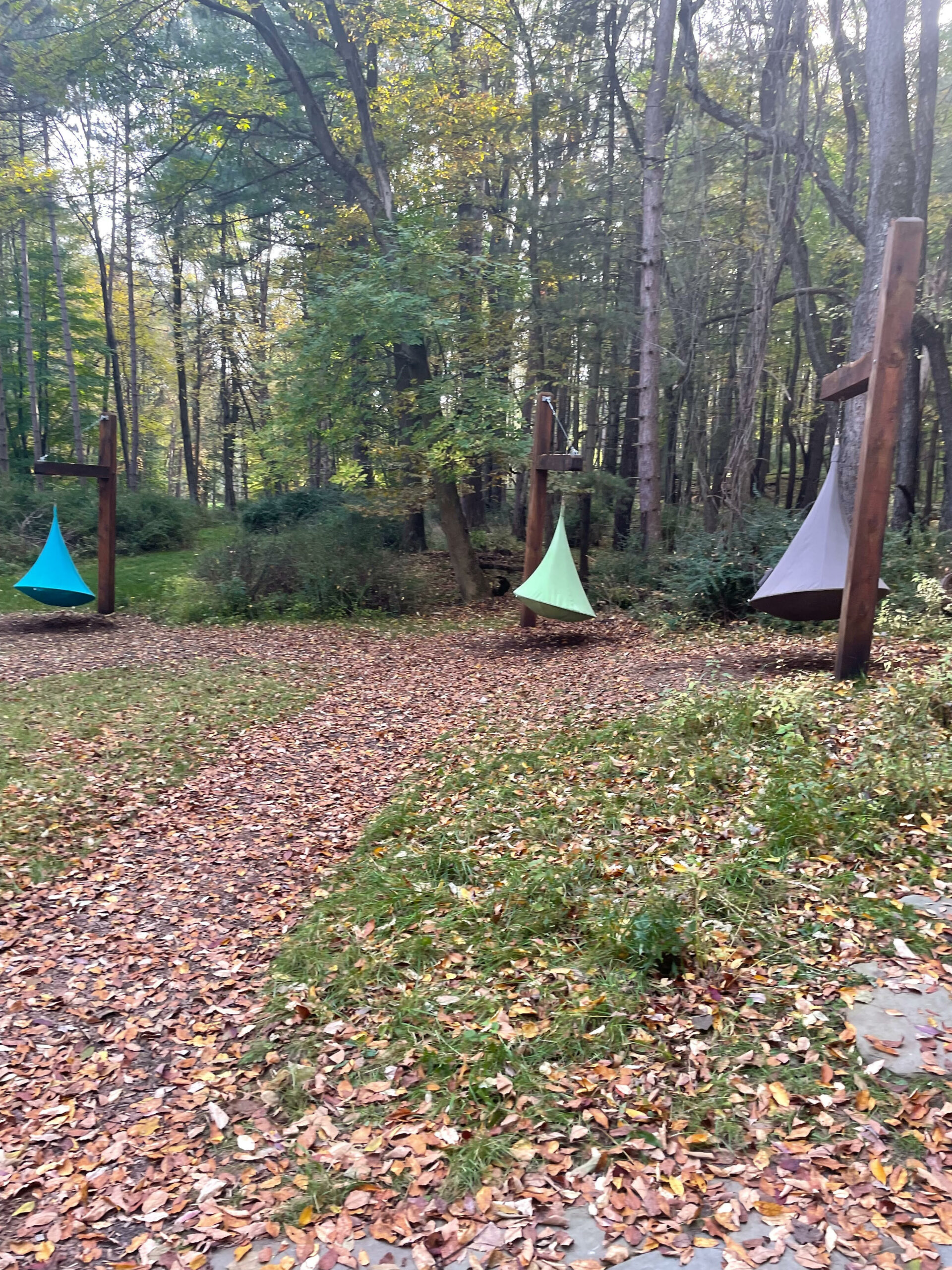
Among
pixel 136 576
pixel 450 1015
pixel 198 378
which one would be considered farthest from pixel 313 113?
pixel 450 1015

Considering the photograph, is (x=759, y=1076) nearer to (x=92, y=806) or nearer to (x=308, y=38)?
(x=92, y=806)

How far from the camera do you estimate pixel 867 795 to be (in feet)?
12.4

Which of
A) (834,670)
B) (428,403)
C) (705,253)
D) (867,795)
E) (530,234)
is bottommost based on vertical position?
(867,795)

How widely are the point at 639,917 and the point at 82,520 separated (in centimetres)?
1647

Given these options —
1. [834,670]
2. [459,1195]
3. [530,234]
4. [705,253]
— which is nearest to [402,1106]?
[459,1195]

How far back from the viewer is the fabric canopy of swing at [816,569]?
6070 mm

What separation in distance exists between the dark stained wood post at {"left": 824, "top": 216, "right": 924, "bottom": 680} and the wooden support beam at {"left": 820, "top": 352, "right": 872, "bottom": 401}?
30mm

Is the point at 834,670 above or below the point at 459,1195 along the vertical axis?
above

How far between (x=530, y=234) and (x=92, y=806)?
1193cm

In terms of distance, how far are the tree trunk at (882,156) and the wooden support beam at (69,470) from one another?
947 centimetres

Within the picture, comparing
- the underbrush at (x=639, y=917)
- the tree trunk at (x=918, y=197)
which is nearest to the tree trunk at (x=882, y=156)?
the tree trunk at (x=918, y=197)

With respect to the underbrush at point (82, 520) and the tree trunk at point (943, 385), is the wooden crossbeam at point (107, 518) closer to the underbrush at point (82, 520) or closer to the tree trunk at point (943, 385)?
the underbrush at point (82, 520)

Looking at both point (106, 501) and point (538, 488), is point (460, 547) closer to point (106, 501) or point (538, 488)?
point (538, 488)

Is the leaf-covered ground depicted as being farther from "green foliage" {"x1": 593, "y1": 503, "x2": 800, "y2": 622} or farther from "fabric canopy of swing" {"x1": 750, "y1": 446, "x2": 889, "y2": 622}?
"green foliage" {"x1": 593, "y1": 503, "x2": 800, "y2": 622}
